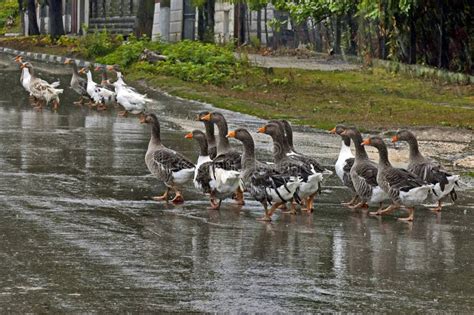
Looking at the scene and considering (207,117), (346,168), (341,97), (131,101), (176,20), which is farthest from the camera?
(176,20)

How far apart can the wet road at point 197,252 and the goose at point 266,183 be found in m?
0.29

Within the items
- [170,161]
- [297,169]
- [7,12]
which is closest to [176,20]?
[7,12]

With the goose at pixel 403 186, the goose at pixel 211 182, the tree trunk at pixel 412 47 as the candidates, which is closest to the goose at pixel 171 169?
the goose at pixel 211 182

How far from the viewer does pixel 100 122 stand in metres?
24.0

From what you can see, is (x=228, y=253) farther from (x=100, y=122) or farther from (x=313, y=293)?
(x=100, y=122)

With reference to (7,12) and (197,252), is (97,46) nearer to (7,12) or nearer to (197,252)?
(197,252)

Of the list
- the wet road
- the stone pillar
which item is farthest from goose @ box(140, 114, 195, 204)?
the stone pillar

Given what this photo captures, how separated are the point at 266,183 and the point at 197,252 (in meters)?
2.28

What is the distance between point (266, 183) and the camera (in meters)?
12.8

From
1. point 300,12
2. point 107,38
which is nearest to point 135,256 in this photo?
point 300,12

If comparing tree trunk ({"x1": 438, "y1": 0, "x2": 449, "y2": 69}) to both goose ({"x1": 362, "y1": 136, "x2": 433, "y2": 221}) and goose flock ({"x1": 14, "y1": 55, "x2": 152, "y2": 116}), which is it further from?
goose ({"x1": 362, "y1": 136, "x2": 433, "y2": 221})

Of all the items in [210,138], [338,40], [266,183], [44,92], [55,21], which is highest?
[55,21]

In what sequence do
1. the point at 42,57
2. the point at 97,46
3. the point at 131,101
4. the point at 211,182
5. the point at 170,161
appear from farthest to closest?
1. the point at 42,57
2. the point at 97,46
3. the point at 131,101
4. the point at 170,161
5. the point at 211,182

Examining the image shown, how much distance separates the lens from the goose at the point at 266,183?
1266 centimetres
